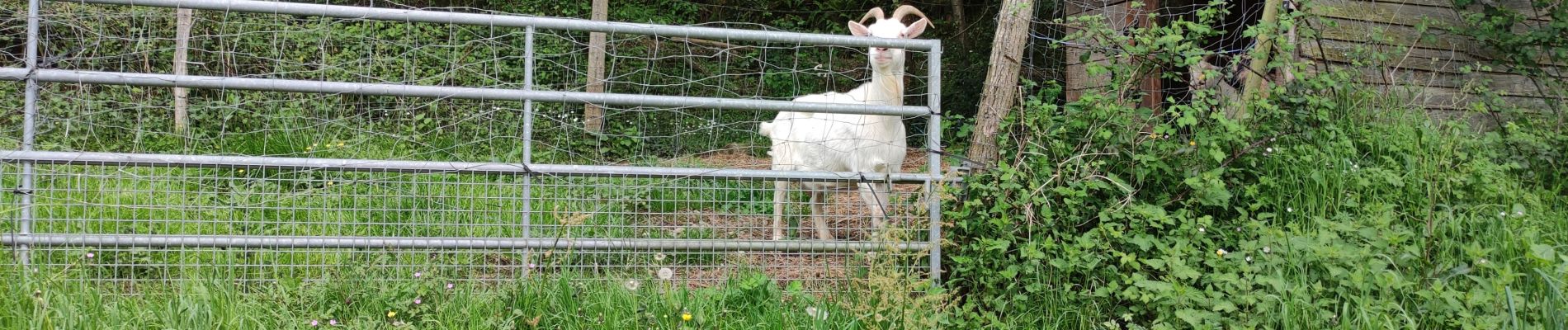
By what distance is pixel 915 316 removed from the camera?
12.0 feet

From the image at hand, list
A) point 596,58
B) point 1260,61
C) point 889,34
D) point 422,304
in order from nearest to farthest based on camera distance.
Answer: point 422,304, point 1260,61, point 889,34, point 596,58

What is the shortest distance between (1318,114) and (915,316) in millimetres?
2313

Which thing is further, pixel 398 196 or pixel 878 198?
pixel 878 198

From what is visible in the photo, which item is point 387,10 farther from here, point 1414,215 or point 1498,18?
point 1498,18

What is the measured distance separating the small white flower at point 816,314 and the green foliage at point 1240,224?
0.57 m

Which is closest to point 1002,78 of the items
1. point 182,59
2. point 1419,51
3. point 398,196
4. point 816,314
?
point 816,314

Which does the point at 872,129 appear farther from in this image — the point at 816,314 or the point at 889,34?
the point at 816,314

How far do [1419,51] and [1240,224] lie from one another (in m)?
2.92

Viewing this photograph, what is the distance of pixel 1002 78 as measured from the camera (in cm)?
488

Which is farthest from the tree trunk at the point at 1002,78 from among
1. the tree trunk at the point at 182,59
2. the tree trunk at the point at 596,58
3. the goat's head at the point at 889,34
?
the tree trunk at the point at 182,59

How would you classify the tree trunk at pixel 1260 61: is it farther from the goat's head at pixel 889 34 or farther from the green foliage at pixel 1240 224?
the goat's head at pixel 889 34

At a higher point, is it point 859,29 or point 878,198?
point 859,29

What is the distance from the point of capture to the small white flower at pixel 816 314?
357cm

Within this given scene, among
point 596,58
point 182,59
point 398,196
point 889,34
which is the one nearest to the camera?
point 398,196
